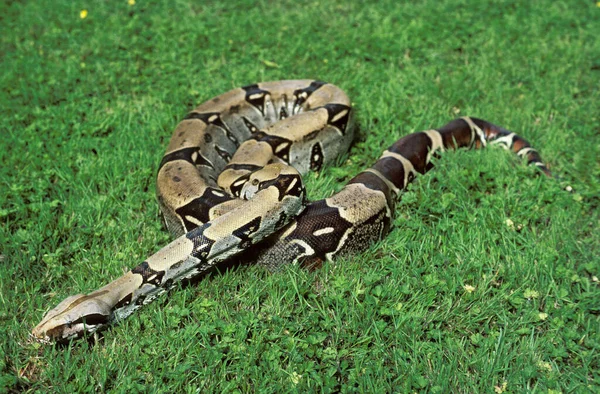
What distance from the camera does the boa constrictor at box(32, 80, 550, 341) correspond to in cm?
454

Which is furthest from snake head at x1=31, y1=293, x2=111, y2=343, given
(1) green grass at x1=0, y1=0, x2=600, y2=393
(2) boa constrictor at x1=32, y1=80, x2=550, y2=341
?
(1) green grass at x1=0, y1=0, x2=600, y2=393

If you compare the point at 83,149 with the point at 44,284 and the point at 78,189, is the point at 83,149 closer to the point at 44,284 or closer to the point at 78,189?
the point at 78,189

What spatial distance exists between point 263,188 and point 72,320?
1.82m

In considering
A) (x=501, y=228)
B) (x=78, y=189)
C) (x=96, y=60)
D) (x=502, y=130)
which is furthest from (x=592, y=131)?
(x=96, y=60)

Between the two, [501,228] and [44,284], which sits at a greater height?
[44,284]

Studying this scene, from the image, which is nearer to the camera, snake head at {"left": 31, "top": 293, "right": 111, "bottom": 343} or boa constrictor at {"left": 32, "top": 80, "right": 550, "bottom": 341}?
snake head at {"left": 31, "top": 293, "right": 111, "bottom": 343}

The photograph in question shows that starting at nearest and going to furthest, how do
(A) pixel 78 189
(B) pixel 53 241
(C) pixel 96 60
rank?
(B) pixel 53 241
(A) pixel 78 189
(C) pixel 96 60

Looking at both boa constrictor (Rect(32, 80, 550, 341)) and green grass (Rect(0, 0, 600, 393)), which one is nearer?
green grass (Rect(0, 0, 600, 393))

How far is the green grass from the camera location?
4082 mm

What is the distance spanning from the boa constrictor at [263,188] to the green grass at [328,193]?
0.61 feet

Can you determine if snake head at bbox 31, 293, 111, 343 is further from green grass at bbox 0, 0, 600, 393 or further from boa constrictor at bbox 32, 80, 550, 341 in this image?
green grass at bbox 0, 0, 600, 393

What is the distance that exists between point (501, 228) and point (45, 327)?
151 inches

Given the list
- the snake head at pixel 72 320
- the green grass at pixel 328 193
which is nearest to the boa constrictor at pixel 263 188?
the snake head at pixel 72 320

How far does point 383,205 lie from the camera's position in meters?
5.26
